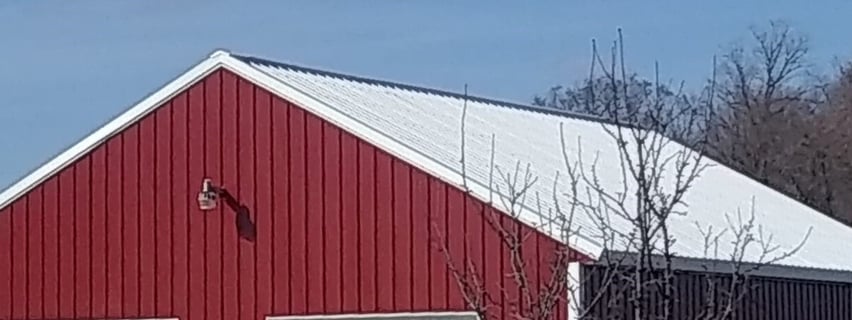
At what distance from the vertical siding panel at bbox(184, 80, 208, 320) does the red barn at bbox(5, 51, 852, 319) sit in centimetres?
1

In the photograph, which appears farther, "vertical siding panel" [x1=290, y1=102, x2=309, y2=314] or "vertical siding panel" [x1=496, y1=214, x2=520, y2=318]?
"vertical siding panel" [x1=290, y1=102, x2=309, y2=314]

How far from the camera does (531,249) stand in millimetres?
14852

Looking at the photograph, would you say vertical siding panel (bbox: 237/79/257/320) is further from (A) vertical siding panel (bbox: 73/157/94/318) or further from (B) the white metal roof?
(A) vertical siding panel (bbox: 73/157/94/318)

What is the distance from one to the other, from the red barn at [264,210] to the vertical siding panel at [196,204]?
0.01m

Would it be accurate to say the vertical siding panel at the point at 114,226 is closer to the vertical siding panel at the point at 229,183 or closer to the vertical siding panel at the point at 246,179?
the vertical siding panel at the point at 229,183

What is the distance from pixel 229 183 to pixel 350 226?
1433mm

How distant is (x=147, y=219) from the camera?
17.6m

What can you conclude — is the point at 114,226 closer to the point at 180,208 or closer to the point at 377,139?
the point at 180,208

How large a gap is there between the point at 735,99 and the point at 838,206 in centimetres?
543

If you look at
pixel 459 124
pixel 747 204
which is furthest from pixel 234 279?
pixel 747 204

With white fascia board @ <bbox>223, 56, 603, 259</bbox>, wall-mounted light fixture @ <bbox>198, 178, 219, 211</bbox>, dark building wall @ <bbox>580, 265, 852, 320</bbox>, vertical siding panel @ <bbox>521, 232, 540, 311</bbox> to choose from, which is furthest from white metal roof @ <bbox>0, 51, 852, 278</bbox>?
wall-mounted light fixture @ <bbox>198, 178, 219, 211</bbox>

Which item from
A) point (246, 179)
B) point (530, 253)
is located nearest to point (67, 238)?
point (246, 179)

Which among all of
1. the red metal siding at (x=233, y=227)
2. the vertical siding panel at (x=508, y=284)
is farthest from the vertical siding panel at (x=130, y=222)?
the vertical siding panel at (x=508, y=284)

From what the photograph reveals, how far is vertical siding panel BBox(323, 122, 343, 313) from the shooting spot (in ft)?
53.8
